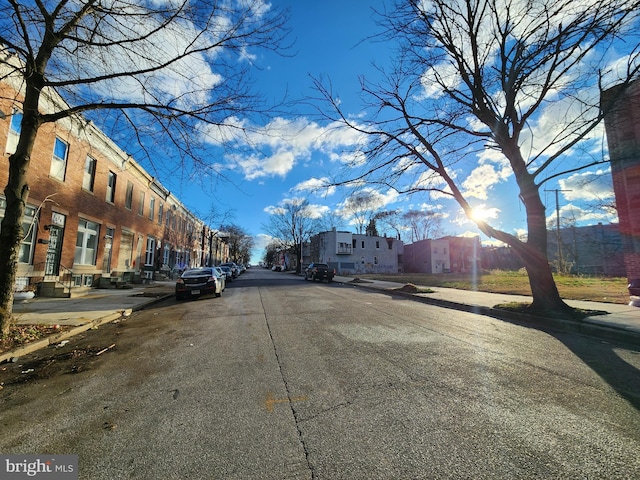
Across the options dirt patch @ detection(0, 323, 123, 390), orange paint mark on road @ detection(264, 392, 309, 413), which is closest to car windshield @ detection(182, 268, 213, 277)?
dirt patch @ detection(0, 323, 123, 390)

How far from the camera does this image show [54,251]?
1330cm

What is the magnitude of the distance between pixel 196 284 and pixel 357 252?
153 ft

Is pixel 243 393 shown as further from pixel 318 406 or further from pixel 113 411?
pixel 113 411

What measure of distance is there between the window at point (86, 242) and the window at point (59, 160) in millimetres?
2547

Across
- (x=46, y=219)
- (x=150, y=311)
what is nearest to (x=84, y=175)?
(x=46, y=219)

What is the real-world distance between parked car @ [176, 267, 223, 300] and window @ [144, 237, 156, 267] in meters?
11.4

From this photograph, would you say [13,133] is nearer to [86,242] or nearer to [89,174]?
[89,174]

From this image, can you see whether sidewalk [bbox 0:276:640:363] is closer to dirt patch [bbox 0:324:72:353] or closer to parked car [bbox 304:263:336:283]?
dirt patch [bbox 0:324:72:353]

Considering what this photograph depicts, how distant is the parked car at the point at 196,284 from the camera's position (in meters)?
13.7

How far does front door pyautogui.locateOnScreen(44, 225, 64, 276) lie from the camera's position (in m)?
12.9

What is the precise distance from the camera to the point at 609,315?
863cm

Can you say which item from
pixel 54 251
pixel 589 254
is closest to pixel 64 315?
pixel 54 251

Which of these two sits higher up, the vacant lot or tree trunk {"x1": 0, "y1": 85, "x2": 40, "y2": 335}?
tree trunk {"x1": 0, "y1": 85, "x2": 40, "y2": 335}

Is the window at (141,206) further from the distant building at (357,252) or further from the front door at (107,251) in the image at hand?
the distant building at (357,252)
